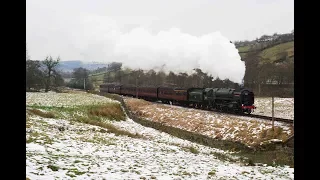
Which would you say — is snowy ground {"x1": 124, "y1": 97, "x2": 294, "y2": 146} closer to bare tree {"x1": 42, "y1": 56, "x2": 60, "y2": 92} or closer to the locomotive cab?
the locomotive cab

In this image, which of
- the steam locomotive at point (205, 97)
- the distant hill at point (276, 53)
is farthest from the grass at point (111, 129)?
the distant hill at point (276, 53)

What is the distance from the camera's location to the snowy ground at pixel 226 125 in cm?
1692

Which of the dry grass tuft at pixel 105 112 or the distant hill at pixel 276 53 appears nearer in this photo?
the dry grass tuft at pixel 105 112

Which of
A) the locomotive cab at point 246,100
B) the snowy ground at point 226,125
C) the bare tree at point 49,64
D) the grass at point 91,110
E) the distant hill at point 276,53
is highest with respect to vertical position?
the distant hill at point 276,53

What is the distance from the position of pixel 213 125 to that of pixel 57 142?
42.3ft

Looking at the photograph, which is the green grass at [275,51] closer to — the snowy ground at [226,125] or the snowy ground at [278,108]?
the snowy ground at [278,108]

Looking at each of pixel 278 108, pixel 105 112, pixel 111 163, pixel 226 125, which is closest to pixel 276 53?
pixel 278 108

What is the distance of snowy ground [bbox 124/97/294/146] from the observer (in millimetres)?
16922

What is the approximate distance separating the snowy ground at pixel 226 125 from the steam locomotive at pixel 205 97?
90.5 inches

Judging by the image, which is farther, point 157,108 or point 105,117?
point 157,108

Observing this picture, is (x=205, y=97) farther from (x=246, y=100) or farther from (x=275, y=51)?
(x=275, y=51)
